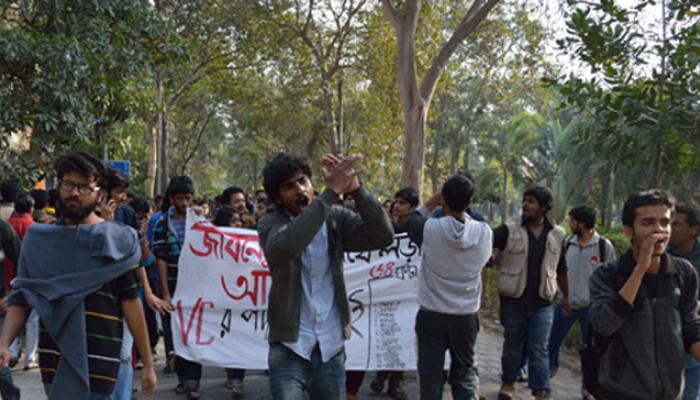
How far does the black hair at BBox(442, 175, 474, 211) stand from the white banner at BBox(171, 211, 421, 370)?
5.75ft

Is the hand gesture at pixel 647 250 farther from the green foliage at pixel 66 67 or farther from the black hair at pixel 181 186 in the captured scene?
the green foliage at pixel 66 67

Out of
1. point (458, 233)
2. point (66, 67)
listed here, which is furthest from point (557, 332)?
point (66, 67)

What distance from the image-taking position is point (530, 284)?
18.2 ft

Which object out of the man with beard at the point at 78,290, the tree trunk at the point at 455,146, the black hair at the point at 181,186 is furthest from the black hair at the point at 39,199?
the tree trunk at the point at 455,146

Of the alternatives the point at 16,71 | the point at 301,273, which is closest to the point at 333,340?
the point at 301,273

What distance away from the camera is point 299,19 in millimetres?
18125

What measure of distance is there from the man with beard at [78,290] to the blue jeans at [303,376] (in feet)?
2.20

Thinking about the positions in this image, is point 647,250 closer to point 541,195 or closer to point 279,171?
point 279,171

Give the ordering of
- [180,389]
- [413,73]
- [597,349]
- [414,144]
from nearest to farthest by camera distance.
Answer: [597,349] < [180,389] < [413,73] < [414,144]

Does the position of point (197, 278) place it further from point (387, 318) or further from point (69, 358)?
point (69, 358)

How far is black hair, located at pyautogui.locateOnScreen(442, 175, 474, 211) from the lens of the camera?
166 inches

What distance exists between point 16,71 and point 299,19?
33.3ft

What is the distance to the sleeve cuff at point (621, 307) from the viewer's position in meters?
2.84

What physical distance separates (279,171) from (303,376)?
3.20ft
